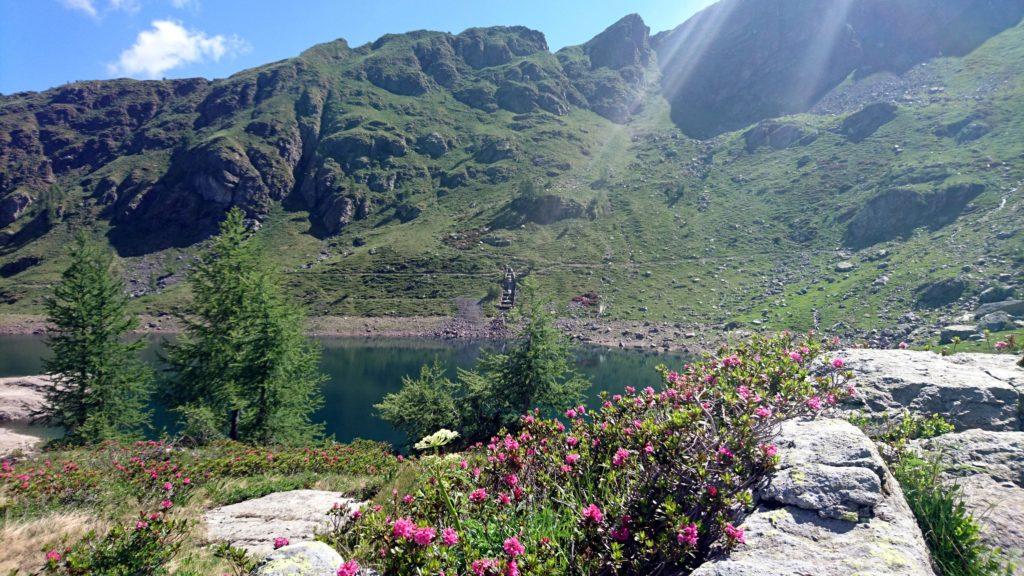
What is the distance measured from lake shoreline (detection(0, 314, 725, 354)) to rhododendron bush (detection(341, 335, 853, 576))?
85488 mm

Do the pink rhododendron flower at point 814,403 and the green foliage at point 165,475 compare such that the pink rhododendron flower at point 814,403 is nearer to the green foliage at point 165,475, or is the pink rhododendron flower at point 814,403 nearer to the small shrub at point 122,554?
the small shrub at point 122,554

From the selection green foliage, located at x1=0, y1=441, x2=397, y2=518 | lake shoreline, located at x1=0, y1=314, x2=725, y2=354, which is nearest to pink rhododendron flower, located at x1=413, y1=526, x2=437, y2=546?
green foliage, located at x1=0, y1=441, x2=397, y2=518

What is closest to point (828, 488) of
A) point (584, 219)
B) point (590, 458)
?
point (590, 458)

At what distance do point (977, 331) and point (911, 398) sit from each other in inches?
2799

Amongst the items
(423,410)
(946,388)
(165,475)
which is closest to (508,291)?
(423,410)

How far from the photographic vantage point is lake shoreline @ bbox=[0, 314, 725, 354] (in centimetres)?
8919

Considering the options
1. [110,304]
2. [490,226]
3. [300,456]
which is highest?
[490,226]

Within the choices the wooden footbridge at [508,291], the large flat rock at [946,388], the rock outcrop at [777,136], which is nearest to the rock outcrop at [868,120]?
the rock outcrop at [777,136]

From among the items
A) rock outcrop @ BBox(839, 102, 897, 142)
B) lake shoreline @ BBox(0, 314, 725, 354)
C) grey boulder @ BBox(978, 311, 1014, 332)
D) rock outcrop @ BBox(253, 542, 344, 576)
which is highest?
rock outcrop @ BBox(839, 102, 897, 142)

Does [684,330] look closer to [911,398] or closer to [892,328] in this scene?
[892,328]

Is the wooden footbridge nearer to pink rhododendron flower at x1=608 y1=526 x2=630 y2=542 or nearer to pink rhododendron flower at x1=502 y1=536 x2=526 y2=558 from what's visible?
pink rhododendron flower at x1=608 y1=526 x2=630 y2=542

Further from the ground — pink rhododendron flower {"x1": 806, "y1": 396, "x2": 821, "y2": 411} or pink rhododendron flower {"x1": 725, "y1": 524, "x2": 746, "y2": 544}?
pink rhododendron flower {"x1": 806, "y1": 396, "x2": 821, "y2": 411}

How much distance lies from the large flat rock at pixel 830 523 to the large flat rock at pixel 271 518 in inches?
212

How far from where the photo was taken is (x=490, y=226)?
484 feet
